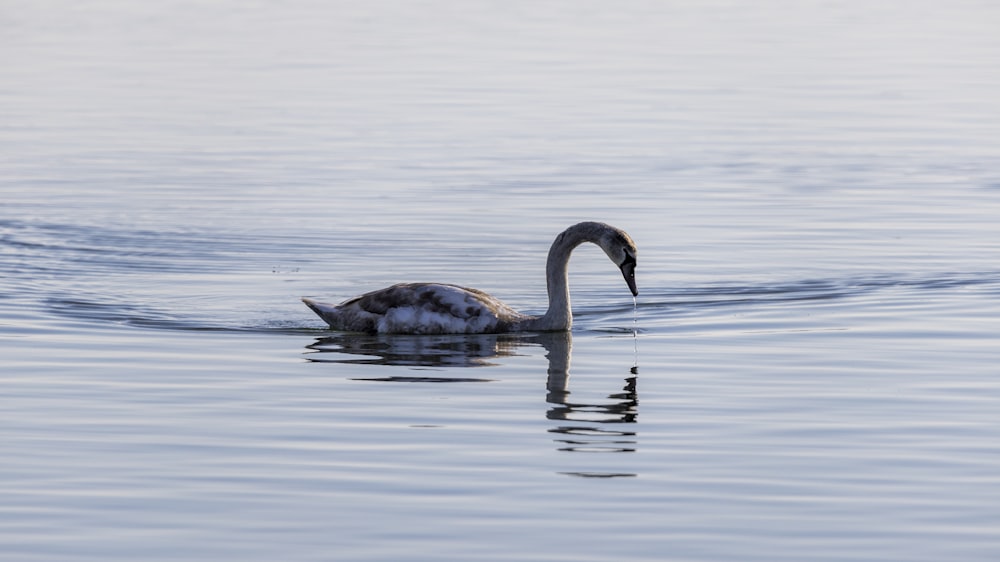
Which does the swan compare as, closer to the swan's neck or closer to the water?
the swan's neck

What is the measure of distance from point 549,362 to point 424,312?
170 cm

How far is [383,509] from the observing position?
9922mm

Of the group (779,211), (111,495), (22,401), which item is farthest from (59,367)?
(779,211)

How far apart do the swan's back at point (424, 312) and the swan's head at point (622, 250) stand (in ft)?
3.78

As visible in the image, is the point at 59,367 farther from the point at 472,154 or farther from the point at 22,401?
the point at 472,154

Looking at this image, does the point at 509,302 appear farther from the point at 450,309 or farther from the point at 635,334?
the point at 635,334

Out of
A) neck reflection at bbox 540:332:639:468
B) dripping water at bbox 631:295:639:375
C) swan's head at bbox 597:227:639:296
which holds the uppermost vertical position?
swan's head at bbox 597:227:639:296

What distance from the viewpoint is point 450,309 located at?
659 inches

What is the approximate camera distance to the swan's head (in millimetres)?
16844

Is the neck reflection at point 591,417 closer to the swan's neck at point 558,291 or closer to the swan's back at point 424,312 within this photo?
the swan's back at point 424,312

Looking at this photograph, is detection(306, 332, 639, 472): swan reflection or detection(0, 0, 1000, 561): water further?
detection(306, 332, 639, 472): swan reflection

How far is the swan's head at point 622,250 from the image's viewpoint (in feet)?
55.3

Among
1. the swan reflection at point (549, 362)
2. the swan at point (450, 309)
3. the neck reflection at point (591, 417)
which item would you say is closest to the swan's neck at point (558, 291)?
the swan at point (450, 309)

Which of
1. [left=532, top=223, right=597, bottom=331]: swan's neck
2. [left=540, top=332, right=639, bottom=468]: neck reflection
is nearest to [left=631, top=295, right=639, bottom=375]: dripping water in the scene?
[left=540, top=332, right=639, bottom=468]: neck reflection
